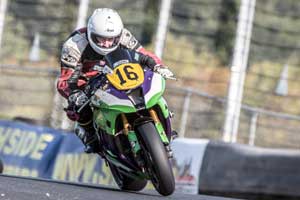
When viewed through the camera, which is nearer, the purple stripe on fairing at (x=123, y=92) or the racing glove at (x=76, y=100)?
the purple stripe on fairing at (x=123, y=92)

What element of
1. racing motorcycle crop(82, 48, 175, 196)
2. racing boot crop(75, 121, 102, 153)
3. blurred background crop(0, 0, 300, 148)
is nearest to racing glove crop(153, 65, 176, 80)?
racing motorcycle crop(82, 48, 175, 196)

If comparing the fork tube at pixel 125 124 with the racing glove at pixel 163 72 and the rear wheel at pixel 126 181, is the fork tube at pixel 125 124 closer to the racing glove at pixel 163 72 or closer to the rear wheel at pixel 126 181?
the racing glove at pixel 163 72

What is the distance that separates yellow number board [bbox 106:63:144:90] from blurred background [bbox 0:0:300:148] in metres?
4.90

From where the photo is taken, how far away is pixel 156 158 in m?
7.01

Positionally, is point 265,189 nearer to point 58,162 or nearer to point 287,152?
point 287,152

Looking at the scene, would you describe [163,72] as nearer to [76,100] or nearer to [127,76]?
[127,76]

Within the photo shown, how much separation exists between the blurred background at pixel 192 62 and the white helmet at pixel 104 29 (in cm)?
446

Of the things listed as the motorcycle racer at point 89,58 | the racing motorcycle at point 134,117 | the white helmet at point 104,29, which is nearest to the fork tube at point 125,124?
the racing motorcycle at point 134,117

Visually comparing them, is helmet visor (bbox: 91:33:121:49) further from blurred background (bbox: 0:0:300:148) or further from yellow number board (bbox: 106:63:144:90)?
blurred background (bbox: 0:0:300:148)

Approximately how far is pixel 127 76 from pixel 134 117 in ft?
1.06

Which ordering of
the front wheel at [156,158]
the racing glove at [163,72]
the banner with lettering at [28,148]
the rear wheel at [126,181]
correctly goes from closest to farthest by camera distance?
the front wheel at [156,158] → the racing glove at [163,72] → the rear wheel at [126,181] → the banner with lettering at [28,148]

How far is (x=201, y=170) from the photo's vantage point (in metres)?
10.6

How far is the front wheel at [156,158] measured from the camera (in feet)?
23.0

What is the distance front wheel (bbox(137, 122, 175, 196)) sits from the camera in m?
7.01
